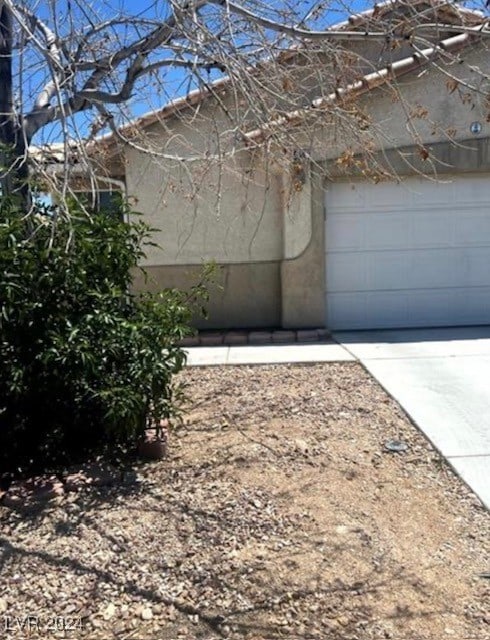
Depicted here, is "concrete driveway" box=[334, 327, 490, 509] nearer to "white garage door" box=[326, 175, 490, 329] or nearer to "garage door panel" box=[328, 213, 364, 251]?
"white garage door" box=[326, 175, 490, 329]

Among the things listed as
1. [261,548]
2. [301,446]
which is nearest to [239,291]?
[301,446]

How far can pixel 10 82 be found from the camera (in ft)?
15.3

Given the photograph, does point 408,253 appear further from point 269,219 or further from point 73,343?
point 73,343

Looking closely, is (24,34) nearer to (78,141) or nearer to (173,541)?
(78,141)

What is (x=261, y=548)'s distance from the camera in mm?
3330

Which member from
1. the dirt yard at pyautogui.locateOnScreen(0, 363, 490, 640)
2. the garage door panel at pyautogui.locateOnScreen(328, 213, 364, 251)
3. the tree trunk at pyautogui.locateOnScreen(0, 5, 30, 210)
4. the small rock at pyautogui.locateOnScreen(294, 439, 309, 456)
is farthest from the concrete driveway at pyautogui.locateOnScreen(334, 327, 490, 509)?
the tree trunk at pyautogui.locateOnScreen(0, 5, 30, 210)

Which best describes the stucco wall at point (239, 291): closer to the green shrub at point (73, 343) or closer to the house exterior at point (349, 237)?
the house exterior at point (349, 237)

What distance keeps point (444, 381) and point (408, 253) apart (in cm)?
345

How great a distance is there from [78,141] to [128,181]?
5.04 metres

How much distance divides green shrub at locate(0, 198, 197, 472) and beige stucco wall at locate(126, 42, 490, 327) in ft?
15.1

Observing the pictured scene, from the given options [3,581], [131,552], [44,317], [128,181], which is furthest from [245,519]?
[128,181]

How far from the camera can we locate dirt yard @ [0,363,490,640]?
281 cm

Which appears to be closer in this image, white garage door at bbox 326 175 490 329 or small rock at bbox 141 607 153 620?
small rock at bbox 141 607 153 620

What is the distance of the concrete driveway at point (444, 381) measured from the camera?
15.0ft
